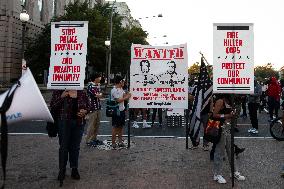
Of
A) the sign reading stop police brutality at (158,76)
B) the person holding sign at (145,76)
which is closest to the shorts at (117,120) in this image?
the sign reading stop police brutality at (158,76)

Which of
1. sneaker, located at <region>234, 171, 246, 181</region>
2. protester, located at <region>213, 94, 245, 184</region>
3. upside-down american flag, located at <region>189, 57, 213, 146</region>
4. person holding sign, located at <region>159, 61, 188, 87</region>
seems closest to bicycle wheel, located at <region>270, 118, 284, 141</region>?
upside-down american flag, located at <region>189, 57, 213, 146</region>

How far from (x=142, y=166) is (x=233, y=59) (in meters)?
2.81

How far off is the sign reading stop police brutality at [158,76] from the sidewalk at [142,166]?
3.94 feet

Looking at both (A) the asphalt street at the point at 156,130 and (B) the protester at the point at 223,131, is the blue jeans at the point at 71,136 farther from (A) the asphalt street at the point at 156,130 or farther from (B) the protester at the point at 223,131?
(A) the asphalt street at the point at 156,130

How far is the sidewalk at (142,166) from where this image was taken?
7.28m

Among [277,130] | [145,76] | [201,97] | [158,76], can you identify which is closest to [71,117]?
[201,97]

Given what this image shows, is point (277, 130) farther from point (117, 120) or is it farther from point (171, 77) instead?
point (117, 120)

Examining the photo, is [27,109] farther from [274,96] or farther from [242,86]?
[274,96]

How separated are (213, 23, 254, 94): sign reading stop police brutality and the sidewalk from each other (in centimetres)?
166

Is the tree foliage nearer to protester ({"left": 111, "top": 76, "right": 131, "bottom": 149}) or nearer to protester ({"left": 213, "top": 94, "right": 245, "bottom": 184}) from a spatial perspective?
protester ({"left": 111, "top": 76, "right": 131, "bottom": 149})

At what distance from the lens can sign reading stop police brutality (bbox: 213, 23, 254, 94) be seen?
7426mm

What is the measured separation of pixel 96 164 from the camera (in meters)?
8.86

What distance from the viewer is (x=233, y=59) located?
24.6 ft

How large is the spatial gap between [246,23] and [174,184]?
306 cm
